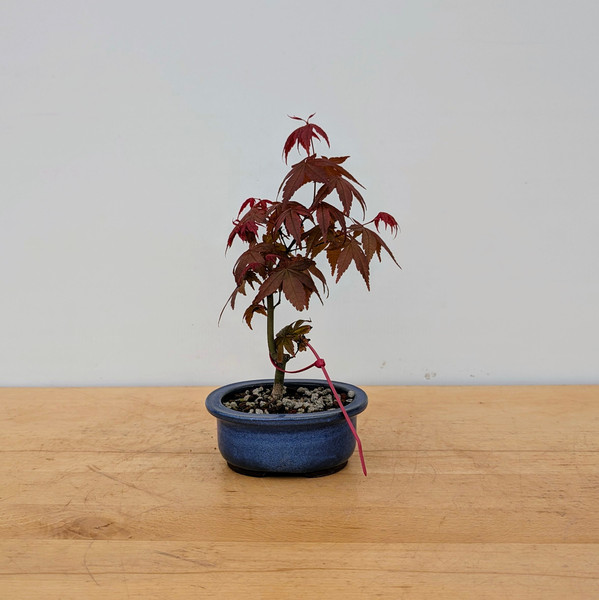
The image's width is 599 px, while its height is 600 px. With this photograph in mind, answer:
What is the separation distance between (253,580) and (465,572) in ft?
0.73

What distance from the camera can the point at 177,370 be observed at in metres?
1.62

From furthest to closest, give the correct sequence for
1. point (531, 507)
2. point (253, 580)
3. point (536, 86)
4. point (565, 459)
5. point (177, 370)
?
1. point (177, 370)
2. point (536, 86)
3. point (565, 459)
4. point (531, 507)
5. point (253, 580)

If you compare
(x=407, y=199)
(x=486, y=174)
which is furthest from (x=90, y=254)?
(x=486, y=174)

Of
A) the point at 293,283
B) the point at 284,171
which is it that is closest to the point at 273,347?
the point at 293,283

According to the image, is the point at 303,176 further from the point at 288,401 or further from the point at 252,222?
the point at 288,401

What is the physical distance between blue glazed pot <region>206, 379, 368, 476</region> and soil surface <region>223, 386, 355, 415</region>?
46mm

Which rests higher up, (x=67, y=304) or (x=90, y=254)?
(x=90, y=254)

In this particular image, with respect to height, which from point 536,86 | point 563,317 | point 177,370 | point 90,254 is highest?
point 536,86

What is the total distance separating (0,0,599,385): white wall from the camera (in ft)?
4.97

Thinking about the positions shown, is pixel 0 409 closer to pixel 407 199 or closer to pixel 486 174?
pixel 407 199

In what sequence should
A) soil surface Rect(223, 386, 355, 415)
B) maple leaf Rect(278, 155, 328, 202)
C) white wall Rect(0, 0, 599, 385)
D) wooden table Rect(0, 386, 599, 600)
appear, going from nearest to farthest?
wooden table Rect(0, 386, 599, 600)
maple leaf Rect(278, 155, 328, 202)
soil surface Rect(223, 386, 355, 415)
white wall Rect(0, 0, 599, 385)

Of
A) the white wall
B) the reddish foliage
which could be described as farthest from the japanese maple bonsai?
the white wall

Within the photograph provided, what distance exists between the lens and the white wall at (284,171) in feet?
4.97

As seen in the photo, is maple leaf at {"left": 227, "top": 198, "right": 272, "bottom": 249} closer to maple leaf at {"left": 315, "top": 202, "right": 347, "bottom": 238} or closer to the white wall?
maple leaf at {"left": 315, "top": 202, "right": 347, "bottom": 238}
